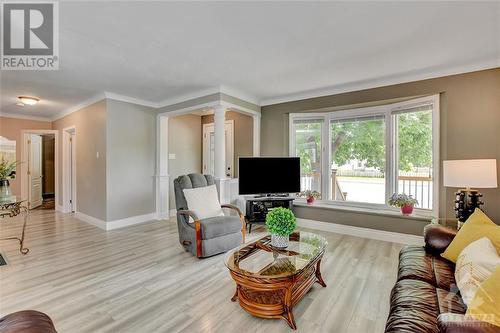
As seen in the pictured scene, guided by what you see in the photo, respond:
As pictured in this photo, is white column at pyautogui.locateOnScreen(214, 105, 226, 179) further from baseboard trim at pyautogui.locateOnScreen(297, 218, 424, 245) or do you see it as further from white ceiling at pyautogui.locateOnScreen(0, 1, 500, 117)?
baseboard trim at pyautogui.locateOnScreen(297, 218, 424, 245)

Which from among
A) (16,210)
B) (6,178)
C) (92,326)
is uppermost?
(6,178)

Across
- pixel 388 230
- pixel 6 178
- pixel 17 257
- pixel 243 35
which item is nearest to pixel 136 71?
pixel 243 35

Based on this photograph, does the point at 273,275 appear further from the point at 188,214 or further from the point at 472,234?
the point at 188,214

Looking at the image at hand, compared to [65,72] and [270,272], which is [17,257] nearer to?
[65,72]

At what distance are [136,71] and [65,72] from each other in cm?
99

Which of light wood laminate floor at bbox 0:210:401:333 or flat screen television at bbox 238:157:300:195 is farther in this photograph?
flat screen television at bbox 238:157:300:195

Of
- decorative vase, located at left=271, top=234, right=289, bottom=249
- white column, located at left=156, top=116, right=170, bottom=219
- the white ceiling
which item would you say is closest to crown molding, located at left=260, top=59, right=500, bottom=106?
the white ceiling

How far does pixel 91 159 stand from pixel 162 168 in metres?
1.35

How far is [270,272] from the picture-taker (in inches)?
73.6

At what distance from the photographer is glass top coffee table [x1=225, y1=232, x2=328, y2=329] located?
1.81 metres

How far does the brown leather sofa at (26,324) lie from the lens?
39.6 inches

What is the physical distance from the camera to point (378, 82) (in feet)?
12.4

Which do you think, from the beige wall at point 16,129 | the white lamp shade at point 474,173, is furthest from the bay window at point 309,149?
the beige wall at point 16,129

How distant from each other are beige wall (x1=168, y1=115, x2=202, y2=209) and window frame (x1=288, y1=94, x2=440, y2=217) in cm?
250
